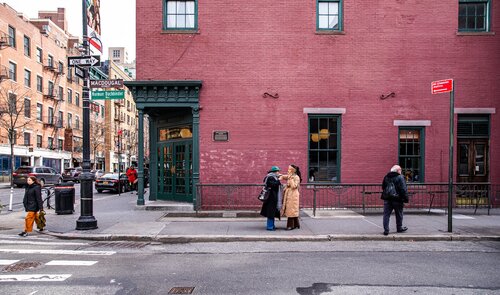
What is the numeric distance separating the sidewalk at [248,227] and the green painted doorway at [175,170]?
1.12m

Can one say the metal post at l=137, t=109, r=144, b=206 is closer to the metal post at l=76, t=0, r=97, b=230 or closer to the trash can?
the trash can

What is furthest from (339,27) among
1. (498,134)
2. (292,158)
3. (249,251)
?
(249,251)

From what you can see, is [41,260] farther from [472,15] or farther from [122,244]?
[472,15]

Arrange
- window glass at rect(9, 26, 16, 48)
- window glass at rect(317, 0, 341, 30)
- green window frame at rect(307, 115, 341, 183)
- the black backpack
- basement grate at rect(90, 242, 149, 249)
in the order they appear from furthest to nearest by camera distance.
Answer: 1. window glass at rect(9, 26, 16, 48)
2. window glass at rect(317, 0, 341, 30)
3. green window frame at rect(307, 115, 341, 183)
4. the black backpack
5. basement grate at rect(90, 242, 149, 249)

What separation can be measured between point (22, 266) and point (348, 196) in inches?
403

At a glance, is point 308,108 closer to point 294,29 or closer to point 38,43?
point 294,29

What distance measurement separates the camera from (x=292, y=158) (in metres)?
14.4

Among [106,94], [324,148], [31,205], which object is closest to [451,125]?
[324,148]

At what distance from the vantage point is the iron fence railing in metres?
13.9

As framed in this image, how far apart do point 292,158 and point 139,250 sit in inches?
282

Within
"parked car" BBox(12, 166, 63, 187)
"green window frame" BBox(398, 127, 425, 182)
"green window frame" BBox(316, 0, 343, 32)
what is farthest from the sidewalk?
"parked car" BBox(12, 166, 63, 187)

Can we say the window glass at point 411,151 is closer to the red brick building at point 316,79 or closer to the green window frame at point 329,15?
the red brick building at point 316,79

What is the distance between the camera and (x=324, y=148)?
14570 mm

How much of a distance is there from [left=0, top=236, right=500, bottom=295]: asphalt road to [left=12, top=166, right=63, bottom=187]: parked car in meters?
23.7
